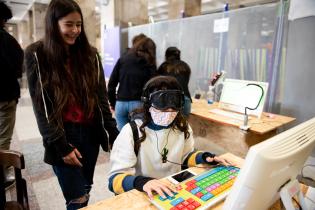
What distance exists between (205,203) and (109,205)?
13.1 inches

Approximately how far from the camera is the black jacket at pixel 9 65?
6.10 ft

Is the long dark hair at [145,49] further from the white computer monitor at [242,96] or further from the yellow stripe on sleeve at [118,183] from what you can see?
the yellow stripe on sleeve at [118,183]

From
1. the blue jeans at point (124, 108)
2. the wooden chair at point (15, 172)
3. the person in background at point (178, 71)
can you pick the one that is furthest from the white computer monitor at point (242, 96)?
the wooden chair at point (15, 172)

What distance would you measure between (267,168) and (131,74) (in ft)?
6.21

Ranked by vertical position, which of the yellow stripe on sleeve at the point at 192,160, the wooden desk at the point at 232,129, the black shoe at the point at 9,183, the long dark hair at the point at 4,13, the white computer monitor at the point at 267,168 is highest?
the long dark hair at the point at 4,13

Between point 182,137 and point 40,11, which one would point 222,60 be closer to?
point 182,137

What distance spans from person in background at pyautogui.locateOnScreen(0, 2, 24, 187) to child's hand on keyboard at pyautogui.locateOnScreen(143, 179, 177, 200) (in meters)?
1.66

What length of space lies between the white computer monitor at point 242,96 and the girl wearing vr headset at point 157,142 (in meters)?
1.23

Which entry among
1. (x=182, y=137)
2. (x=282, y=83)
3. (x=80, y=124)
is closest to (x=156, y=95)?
(x=182, y=137)

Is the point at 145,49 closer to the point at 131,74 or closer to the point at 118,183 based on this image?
the point at 131,74

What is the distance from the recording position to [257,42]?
2613mm

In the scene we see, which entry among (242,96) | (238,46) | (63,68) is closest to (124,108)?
(242,96)

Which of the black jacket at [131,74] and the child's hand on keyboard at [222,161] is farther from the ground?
the black jacket at [131,74]

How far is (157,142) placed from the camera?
3.70 ft
